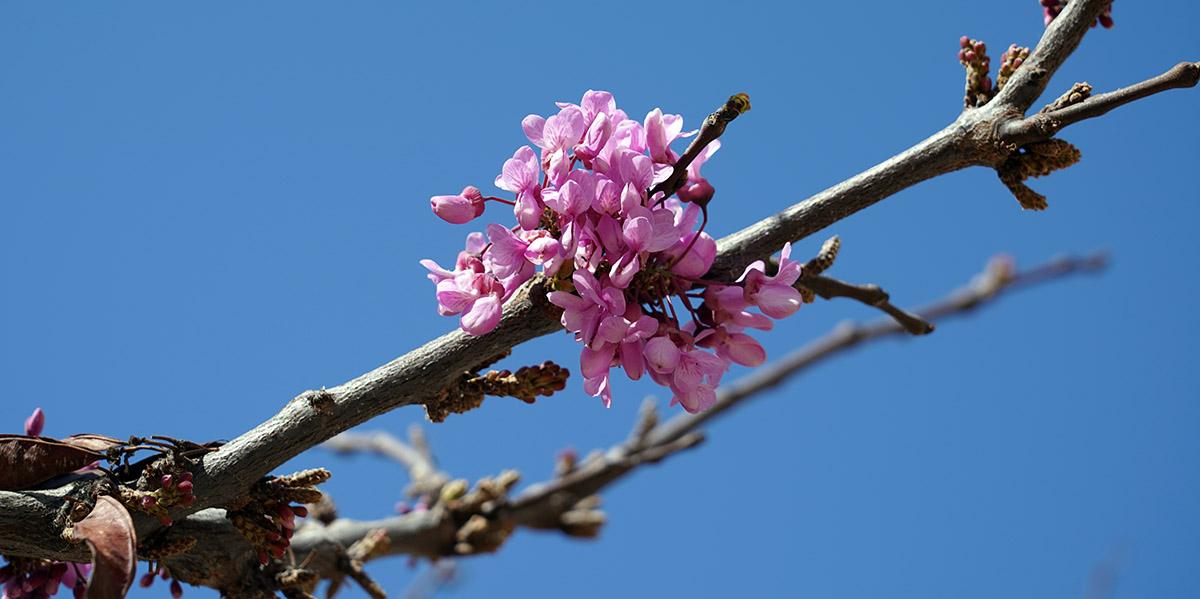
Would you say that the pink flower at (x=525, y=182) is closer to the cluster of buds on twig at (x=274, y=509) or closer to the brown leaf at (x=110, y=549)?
the cluster of buds on twig at (x=274, y=509)

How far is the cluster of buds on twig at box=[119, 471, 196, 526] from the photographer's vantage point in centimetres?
203

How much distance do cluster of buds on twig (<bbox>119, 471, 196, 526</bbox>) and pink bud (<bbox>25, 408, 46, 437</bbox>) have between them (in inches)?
23.6

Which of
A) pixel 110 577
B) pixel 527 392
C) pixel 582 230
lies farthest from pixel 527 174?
pixel 110 577

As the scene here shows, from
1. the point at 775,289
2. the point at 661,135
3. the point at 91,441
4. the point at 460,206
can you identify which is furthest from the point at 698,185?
the point at 91,441

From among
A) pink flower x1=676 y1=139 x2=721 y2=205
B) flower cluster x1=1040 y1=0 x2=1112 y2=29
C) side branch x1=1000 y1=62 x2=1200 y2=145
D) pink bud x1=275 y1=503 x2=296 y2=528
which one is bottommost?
pink bud x1=275 y1=503 x2=296 y2=528

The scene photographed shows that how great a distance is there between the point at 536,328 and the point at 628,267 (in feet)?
1.22

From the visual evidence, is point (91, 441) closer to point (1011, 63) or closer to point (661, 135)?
point (661, 135)

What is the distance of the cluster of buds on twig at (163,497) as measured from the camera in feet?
6.66

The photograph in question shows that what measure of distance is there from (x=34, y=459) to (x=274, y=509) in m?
0.62

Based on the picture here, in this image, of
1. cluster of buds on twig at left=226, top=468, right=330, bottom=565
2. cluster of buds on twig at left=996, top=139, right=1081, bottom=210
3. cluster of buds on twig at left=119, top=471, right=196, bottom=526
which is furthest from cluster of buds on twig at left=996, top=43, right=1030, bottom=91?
cluster of buds on twig at left=119, top=471, right=196, bottom=526

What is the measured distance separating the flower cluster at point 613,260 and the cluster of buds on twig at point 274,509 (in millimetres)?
575

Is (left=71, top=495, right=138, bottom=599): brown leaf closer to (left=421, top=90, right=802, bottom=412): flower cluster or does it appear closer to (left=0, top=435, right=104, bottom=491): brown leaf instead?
(left=0, top=435, right=104, bottom=491): brown leaf

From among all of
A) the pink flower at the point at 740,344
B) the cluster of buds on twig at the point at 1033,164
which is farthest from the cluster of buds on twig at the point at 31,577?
the cluster of buds on twig at the point at 1033,164

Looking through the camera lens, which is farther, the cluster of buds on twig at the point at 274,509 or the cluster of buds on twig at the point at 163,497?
the cluster of buds on twig at the point at 274,509
